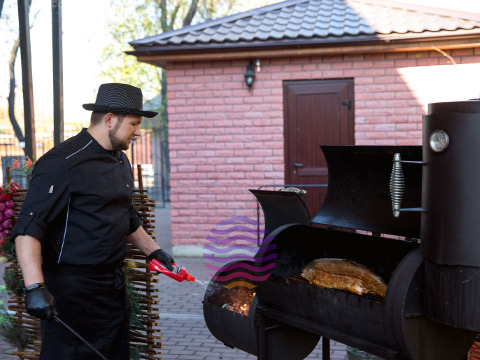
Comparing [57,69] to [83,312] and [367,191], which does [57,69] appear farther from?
[367,191]

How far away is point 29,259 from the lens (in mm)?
3244

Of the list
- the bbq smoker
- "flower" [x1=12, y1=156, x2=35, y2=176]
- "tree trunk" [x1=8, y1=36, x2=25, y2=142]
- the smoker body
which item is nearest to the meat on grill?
the bbq smoker

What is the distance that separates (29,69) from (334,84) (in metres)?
4.27

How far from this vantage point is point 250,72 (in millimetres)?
9188

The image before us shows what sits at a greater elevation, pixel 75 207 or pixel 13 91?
pixel 13 91

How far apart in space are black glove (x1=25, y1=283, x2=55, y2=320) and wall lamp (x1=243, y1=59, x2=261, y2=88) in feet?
21.0

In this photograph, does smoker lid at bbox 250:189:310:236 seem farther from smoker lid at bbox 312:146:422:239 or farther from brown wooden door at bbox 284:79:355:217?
brown wooden door at bbox 284:79:355:217

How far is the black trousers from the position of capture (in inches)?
137

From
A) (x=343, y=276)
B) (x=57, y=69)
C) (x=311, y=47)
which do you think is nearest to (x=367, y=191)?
(x=343, y=276)

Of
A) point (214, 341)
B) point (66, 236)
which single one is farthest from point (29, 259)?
point (214, 341)

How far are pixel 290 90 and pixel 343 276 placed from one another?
593 centimetres

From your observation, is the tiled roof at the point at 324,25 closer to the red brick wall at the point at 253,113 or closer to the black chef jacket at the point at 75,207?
the red brick wall at the point at 253,113

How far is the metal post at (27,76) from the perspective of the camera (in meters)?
6.84

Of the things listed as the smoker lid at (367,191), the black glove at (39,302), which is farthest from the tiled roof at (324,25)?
the black glove at (39,302)
